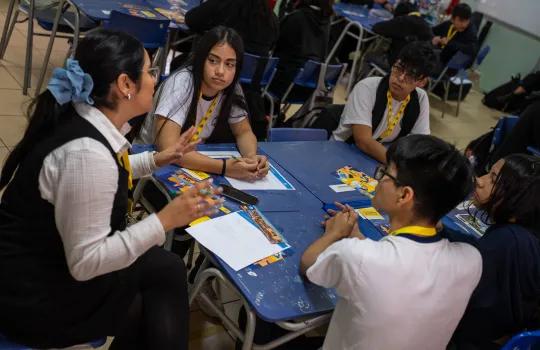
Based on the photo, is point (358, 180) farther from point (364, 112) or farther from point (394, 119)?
point (394, 119)

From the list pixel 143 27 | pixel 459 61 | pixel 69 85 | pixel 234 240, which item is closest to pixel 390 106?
pixel 234 240

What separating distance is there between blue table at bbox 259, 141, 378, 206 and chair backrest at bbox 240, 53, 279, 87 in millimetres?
1040

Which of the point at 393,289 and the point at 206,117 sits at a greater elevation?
the point at 393,289

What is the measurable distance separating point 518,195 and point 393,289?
0.66 metres

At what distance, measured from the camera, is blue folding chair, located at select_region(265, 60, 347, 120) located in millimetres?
3867

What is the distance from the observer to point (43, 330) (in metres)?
1.29

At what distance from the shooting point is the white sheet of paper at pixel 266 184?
199 centimetres

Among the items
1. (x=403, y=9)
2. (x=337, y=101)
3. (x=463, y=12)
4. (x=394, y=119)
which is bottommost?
(x=337, y=101)

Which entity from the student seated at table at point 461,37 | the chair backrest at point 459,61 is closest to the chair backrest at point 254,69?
the chair backrest at point 459,61

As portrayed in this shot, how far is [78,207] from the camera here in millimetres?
1178

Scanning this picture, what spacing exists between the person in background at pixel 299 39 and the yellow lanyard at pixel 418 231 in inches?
105

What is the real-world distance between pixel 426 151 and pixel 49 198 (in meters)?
0.99

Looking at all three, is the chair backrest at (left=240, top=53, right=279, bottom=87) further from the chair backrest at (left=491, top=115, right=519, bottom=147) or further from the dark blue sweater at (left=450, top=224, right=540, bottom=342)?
the dark blue sweater at (left=450, top=224, right=540, bottom=342)

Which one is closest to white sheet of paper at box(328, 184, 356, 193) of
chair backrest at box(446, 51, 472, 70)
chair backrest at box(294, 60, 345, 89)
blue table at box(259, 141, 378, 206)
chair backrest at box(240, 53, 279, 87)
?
blue table at box(259, 141, 378, 206)
